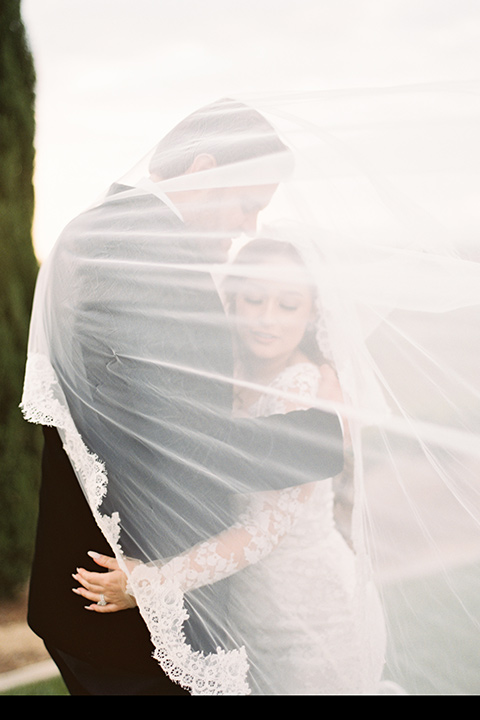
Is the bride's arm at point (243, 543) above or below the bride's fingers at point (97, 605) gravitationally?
A: above

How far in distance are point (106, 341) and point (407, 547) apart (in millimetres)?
752

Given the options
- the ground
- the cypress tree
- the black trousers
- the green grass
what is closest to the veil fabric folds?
the black trousers

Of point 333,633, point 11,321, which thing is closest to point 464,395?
point 333,633

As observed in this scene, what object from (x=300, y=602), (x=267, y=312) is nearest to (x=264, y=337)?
(x=267, y=312)

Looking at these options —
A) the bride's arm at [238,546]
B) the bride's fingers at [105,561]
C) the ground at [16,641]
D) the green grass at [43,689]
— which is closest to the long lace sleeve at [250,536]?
the bride's arm at [238,546]

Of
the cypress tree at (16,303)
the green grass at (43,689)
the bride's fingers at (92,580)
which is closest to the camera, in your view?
the bride's fingers at (92,580)

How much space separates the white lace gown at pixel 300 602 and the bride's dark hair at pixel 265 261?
0.14 feet

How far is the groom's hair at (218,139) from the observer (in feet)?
4.25

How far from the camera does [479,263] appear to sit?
48.3 inches

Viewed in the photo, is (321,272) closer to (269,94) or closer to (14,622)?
(269,94)

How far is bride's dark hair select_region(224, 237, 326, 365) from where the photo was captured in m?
1.21

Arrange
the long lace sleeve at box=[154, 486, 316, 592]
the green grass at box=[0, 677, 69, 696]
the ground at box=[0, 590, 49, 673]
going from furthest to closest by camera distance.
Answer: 1. the ground at box=[0, 590, 49, 673]
2. the green grass at box=[0, 677, 69, 696]
3. the long lace sleeve at box=[154, 486, 316, 592]

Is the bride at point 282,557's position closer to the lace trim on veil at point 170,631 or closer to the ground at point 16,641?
the lace trim on veil at point 170,631

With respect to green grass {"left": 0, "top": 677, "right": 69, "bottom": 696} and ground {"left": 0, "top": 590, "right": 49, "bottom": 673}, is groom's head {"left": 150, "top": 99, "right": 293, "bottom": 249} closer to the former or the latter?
green grass {"left": 0, "top": 677, "right": 69, "bottom": 696}
